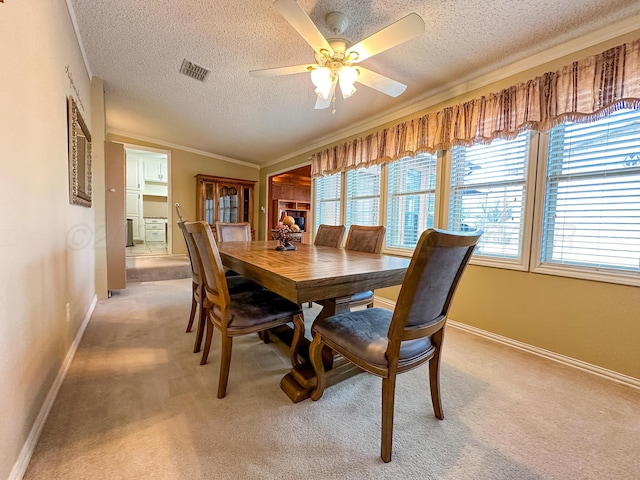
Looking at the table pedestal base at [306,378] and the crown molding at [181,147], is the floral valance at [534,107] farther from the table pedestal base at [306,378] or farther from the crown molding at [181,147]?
the crown molding at [181,147]

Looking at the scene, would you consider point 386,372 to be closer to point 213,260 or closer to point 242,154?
point 213,260

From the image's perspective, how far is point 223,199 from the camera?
5.68 m

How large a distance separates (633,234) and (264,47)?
3039 mm

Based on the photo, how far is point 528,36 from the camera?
193 centimetres

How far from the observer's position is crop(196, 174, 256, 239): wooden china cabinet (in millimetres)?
5469

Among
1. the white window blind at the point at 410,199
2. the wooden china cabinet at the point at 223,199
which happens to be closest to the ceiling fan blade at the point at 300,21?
the white window blind at the point at 410,199

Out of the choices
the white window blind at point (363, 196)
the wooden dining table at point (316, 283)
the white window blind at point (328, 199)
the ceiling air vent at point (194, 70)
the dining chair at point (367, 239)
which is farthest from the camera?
the white window blind at point (328, 199)

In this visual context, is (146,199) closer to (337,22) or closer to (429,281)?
(337,22)

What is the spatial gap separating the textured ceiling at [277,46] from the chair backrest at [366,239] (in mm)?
1473

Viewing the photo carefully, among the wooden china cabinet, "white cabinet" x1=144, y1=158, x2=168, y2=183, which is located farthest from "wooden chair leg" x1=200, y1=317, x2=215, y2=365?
"white cabinet" x1=144, y1=158, x2=168, y2=183

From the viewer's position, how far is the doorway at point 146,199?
22.3 ft

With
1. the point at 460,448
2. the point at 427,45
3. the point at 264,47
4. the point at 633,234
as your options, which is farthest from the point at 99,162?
the point at 633,234

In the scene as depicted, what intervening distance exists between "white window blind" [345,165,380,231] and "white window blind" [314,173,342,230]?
28 centimetres

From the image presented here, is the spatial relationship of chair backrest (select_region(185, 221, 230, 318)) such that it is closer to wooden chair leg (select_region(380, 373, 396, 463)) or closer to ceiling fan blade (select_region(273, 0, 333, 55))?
wooden chair leg (select_region(380, 373, 396, 463))
